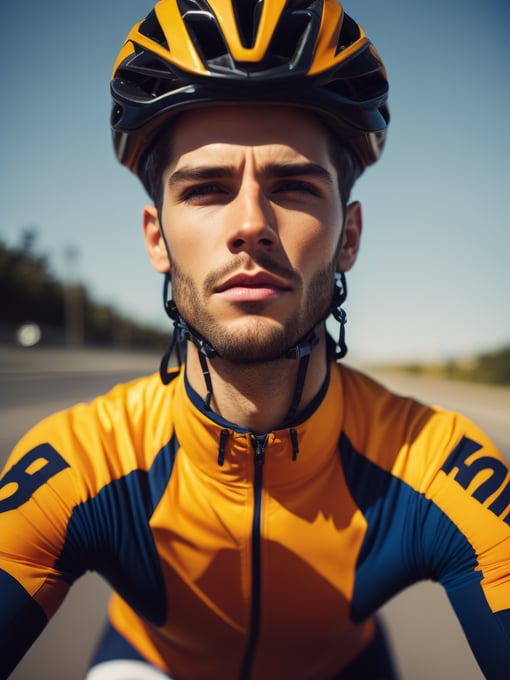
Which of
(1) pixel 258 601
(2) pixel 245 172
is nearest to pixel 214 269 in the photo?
(2) pixel 245 172

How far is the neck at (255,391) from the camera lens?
79.9 inches

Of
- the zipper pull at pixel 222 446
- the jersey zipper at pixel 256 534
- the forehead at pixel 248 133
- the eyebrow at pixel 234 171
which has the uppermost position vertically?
the forehead at pixel 248 133

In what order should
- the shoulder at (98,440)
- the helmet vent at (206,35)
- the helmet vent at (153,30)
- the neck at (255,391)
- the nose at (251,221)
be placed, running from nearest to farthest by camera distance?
1. the nose at (251,221)
2. the shoulder at (98,440)
3. the neck at (255,391)
4. the helmet vent at (206,35)
5. the helmet vent at (153,30)

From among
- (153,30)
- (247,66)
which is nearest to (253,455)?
(247,66)

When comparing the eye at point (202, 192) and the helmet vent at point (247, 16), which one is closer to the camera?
the eye at point (202, 192)

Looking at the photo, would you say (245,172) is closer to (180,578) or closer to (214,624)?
(180,578)

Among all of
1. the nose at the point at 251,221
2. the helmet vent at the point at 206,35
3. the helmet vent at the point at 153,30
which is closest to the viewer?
the nose at the point at 251,221

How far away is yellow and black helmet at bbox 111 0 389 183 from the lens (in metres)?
1.99

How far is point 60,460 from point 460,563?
155 cm

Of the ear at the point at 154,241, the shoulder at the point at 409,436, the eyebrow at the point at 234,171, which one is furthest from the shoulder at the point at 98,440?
the eyebrow at the point at 234,171

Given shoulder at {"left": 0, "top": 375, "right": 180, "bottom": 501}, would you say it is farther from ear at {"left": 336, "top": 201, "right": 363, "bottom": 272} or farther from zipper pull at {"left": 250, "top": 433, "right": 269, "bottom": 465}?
ear at {"left": 336, "top": 201, "right": 363, "bottom": 272}

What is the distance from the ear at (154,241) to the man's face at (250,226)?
307mm

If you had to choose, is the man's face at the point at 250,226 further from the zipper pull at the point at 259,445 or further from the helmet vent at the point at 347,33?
the helmet vent at the point at 347,33

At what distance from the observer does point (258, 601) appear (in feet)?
6.49
